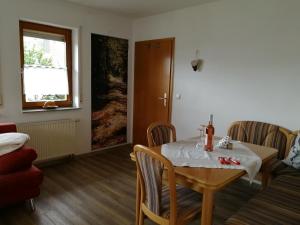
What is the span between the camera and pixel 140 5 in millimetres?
3738

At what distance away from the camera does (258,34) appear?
309 centimetres

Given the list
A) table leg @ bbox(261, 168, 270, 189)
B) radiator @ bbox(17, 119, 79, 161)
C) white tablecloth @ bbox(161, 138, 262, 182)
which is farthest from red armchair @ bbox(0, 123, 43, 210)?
table leg @ bbox(261, 168, 270, 189)

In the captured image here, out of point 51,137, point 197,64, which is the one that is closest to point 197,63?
point 197,64

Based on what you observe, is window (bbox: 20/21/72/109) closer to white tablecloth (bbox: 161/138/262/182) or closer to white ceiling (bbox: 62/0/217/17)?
white ceiling (bbox: 62/0/217/17)

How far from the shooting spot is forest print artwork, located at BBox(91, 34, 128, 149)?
422 cm

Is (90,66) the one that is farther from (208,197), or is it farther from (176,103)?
(208,197)

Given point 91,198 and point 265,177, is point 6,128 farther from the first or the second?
point 265,177

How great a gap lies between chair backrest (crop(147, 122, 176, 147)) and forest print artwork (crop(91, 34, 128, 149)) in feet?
6.55

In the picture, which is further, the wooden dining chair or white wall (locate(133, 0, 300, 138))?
white wall (locate(133, 0, 300, 138))

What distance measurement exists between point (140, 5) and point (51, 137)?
246 centimetres

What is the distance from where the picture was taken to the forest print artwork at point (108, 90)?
4.22 m

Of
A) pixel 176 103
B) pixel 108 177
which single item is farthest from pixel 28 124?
pixel 176 103

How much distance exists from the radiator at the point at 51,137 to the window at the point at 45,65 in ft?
1.14

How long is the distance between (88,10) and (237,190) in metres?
3.54
